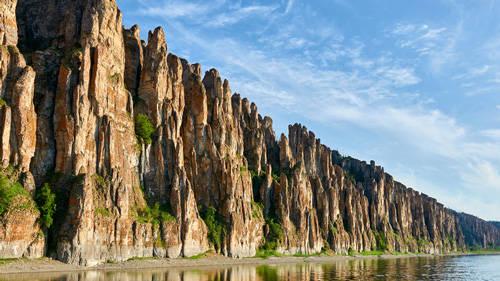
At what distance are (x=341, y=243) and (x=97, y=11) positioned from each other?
124 m

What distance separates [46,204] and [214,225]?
4614 centimetres

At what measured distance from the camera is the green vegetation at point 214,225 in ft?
363

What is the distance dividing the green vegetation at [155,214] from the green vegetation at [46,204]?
1878cm

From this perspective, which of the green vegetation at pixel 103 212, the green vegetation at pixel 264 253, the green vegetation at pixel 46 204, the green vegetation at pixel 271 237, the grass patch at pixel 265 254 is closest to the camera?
the green vegetation at pixel 46 204

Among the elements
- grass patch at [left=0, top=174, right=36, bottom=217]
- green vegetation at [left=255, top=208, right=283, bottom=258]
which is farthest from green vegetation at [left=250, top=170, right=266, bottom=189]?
grass patch at [left=0, top=174, right=36, bottom=217]

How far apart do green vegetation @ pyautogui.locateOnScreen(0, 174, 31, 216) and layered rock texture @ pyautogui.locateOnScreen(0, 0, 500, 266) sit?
4.96ft

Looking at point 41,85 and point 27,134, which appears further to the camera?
point 41,85

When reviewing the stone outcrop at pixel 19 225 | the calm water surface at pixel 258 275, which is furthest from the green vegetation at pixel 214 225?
the stone outcrop at pixel 19 225

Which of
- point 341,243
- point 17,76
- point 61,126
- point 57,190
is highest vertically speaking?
point 17,76

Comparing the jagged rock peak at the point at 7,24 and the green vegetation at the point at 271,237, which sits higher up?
the jagged rock peak at the point at 7,24

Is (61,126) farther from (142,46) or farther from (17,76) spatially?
(142,46)

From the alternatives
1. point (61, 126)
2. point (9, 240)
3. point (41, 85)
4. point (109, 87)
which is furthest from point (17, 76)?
point (9, 240)

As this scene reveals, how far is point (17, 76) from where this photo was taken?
3361 inches

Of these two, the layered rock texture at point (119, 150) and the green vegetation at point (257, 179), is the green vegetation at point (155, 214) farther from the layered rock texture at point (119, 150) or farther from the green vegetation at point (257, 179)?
the green vegetation at point (257, 179)
